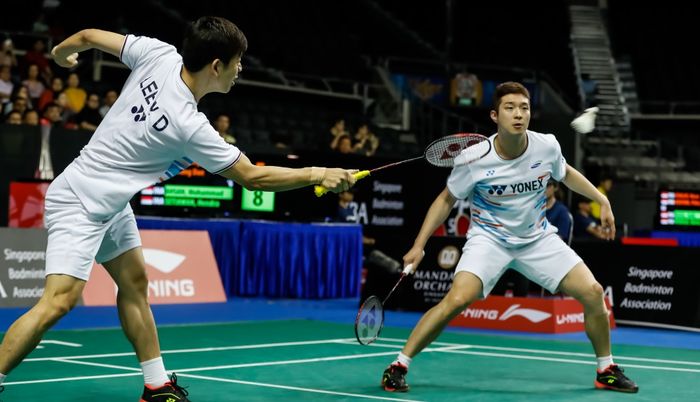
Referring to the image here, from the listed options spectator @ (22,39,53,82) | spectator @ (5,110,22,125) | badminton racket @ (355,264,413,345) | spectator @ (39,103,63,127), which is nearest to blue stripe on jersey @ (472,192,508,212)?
badminton racket @ (355,264,413,345)

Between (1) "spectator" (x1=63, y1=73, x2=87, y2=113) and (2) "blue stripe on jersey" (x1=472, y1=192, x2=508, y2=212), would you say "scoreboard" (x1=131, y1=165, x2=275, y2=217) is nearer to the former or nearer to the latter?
(1) "spectator" (x1=63, y1=73, x2=87, y2=113)

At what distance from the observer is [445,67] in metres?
27.6

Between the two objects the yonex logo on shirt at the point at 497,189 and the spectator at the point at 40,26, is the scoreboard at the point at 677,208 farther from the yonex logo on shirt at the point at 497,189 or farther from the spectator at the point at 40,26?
the yonex logo on shirt at the point at 497,189

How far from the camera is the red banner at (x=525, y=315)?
1089 cm

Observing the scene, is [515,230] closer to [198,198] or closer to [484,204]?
[484,204]

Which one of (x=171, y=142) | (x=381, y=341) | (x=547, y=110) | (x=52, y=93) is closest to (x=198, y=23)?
(x=171, y=142)

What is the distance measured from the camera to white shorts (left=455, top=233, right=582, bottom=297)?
6930 millimetres

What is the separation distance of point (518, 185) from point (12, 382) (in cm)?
337

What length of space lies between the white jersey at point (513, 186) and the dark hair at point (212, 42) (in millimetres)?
2336

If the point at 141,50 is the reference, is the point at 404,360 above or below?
below

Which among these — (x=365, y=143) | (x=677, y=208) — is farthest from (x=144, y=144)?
(x=677, y=208)

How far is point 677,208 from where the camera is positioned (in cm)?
1906

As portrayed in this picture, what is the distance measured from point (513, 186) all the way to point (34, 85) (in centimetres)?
1119

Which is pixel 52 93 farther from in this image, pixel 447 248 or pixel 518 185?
pixel 518 185
